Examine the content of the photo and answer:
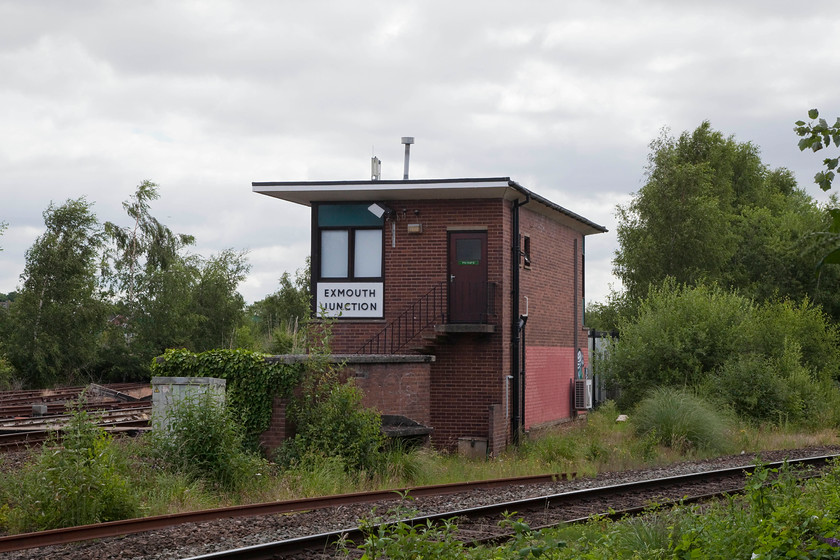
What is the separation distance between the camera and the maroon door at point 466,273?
21.1 metres

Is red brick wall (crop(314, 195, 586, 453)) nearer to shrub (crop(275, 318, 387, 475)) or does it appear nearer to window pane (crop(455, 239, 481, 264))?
window pane (crop(455, 239, 481, 264))

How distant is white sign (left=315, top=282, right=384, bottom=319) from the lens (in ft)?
70.3

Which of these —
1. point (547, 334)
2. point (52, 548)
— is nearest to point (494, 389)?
point (547, 334)

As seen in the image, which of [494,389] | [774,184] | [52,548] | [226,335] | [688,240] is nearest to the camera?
[52,548]

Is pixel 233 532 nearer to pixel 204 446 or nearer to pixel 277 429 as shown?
pixel 204 446

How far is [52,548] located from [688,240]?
128 feet

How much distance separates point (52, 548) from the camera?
869 centimetres

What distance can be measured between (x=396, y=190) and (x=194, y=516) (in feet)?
37.8

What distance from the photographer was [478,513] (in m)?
10.9

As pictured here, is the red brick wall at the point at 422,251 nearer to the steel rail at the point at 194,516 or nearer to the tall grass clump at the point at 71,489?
the steel rail at the point at 194,516

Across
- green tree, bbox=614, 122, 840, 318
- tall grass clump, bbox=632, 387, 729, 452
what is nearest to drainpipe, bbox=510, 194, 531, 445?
tall grass clump, bbox=632, 387, 729, 452

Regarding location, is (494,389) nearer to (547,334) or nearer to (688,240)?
(547,334)

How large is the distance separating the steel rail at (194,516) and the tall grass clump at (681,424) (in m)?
6.98

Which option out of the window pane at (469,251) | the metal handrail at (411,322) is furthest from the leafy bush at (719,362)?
the metal handrail at (411,322)
